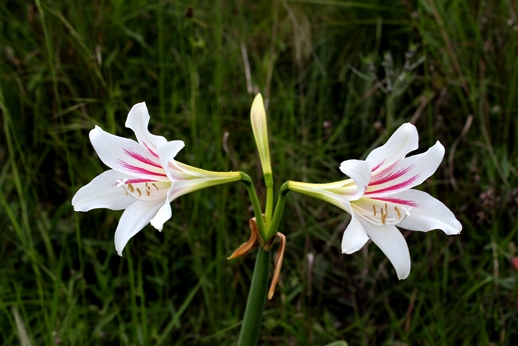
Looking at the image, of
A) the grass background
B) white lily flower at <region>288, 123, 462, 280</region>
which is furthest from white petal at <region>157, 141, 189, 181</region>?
the grass background

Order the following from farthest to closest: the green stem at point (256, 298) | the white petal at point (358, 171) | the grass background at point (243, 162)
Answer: the grass background at point (243, 162) < the green stem at point (256, 298) < the white petal at point (358, 171)

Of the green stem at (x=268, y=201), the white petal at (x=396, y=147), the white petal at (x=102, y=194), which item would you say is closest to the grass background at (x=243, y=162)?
the white petal at (x=102, y=194)

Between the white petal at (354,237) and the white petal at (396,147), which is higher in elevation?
the white petal at (396,147)

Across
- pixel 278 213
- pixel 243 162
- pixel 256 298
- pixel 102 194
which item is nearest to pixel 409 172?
pixel 278 213

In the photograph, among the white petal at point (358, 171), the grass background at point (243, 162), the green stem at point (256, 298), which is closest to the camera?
the white petal at point (358, 171)

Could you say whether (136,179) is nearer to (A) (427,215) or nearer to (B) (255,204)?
(B) (255,204)

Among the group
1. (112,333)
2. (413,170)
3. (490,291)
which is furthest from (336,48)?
(413,170)

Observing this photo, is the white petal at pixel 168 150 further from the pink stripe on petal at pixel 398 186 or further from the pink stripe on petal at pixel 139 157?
the pink stripe on petal at pixel 398 186
